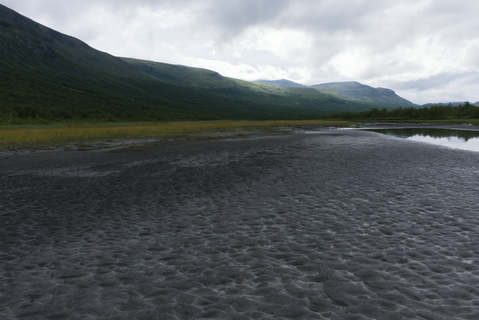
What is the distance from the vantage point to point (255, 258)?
7.36 meters

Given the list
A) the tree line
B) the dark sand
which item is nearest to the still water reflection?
the dark sand

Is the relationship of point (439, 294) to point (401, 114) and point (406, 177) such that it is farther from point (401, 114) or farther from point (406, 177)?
point (401, 114)

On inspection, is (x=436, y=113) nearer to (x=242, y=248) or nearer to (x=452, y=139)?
(x=452, y=139)

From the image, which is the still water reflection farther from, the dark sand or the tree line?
the tree line

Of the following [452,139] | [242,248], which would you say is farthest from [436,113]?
[242,248]

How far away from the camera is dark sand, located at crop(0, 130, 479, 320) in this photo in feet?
18.0

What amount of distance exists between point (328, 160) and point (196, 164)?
1131cm

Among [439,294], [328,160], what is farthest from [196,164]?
[439,294]

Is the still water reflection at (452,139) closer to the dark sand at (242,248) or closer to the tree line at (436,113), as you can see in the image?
the dark sand at (242,248)

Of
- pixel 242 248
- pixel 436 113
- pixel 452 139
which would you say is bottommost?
pixel 242 248

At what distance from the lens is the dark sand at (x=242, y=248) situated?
5477mm

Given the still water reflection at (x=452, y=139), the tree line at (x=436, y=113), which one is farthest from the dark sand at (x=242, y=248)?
the tree line at (x=436, y=113)

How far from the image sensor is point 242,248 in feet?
26.2

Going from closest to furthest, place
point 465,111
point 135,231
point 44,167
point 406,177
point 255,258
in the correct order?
point 255,258 → point 135,231 → point 406,177 → point 44,167 → point 465,111
